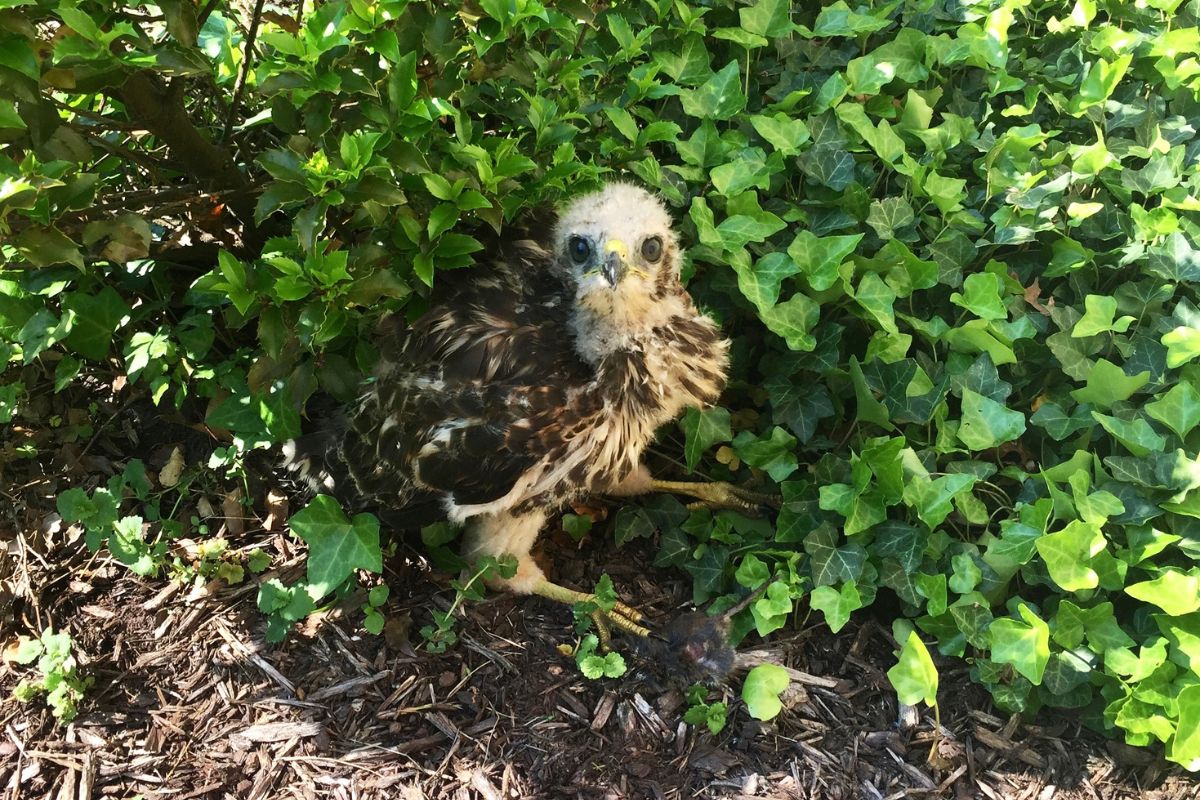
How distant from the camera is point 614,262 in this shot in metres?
2.41

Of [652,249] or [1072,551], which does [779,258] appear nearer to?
[652,249]

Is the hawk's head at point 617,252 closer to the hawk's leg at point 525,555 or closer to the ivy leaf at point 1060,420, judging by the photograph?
the hawk's leg at point 525,555

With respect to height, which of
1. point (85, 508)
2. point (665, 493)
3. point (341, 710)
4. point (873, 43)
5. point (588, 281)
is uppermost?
point (873, 43)

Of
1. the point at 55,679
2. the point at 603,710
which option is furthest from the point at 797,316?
the point at 55,679

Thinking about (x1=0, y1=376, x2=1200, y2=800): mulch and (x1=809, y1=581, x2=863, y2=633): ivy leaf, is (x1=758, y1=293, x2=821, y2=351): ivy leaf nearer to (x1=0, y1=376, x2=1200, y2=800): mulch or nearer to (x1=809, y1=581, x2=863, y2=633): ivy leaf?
(x1=809, y1=581, x2=863, y2=633): ivy leaf

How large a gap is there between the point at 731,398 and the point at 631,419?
0.77 meters

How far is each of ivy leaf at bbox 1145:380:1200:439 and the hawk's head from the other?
5.07 feet

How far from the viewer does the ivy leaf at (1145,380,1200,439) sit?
98.0 inches

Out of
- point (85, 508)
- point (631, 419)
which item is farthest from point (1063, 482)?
point (85, 508)

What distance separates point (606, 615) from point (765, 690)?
61cm

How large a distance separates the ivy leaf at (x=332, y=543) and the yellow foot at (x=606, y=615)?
0.74m

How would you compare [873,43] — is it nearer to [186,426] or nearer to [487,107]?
[487,107]

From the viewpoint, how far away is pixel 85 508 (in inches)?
109

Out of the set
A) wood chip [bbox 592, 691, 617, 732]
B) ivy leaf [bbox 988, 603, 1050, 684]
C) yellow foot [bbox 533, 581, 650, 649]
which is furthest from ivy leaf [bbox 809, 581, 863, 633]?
wood chip [bbox 592, 691, 617, 732]
